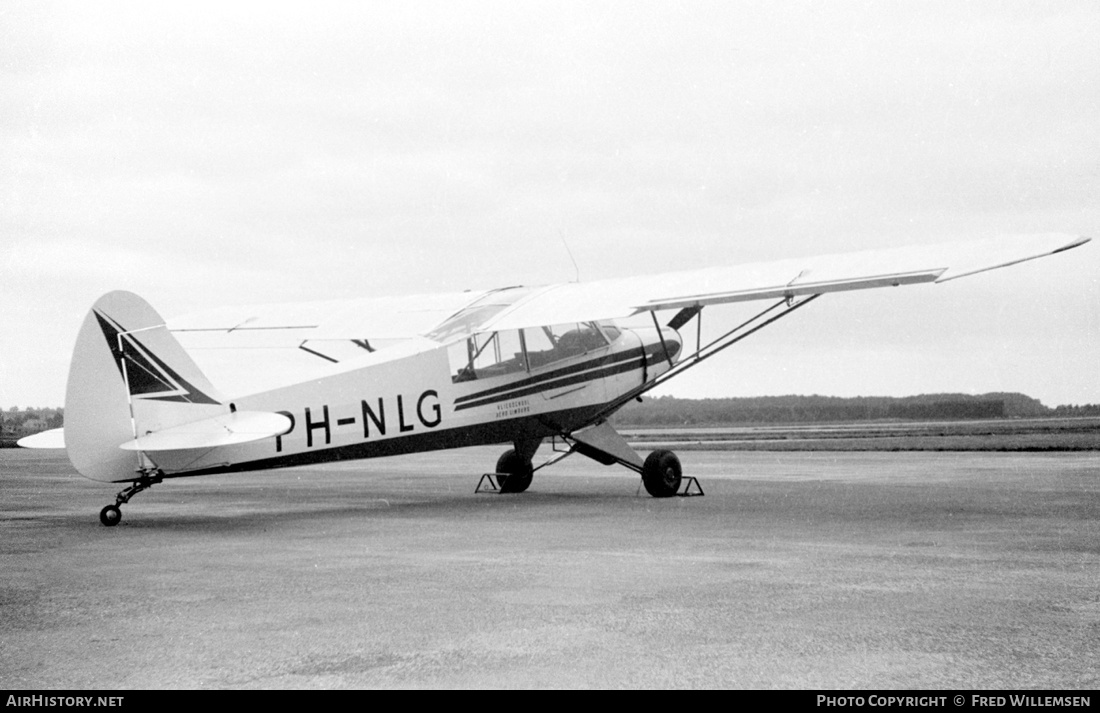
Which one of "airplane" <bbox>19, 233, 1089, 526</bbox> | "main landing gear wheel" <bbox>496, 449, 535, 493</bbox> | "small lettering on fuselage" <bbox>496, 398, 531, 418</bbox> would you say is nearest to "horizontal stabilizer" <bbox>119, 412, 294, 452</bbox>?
"airplane" <bbox>19, 233, 1089, 526</bbox>

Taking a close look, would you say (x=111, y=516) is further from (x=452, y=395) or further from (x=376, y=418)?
(x=452, y=395)

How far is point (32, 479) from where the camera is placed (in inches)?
819

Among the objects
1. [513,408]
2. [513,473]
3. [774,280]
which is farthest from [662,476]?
[774,280]

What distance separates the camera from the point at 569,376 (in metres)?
15.9

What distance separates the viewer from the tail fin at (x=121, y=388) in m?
10.9

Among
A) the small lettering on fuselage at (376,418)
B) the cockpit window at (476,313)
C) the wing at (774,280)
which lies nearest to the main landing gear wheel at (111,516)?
the small lettering on fuselage at (376,418)

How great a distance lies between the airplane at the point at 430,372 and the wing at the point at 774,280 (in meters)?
0.03

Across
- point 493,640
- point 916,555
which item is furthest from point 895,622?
point 916,555

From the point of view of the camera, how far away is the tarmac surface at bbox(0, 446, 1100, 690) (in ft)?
16.4

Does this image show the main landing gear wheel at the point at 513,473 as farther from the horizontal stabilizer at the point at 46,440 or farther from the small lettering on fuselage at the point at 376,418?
the horizontal stabilizer at the point at 46,440

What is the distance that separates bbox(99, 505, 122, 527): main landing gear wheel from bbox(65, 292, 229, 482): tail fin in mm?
599

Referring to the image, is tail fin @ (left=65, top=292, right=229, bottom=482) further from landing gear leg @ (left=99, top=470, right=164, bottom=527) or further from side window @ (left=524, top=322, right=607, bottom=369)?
→ side window @ (left=524, top=322, right=607, bottom=369)

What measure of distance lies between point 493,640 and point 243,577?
2.94m
